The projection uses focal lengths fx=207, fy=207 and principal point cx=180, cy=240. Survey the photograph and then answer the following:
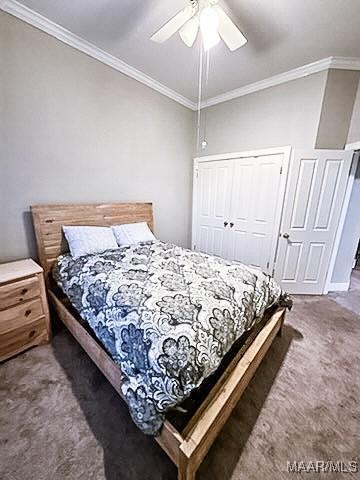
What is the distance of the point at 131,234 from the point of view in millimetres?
2627

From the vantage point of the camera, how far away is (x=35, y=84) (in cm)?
200

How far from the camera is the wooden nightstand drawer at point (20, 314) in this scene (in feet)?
5.31

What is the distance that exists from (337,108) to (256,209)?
1502 mm

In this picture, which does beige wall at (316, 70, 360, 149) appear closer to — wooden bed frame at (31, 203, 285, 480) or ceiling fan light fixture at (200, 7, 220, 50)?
ceiling fan light fixture at (200, 7, 220, 50)

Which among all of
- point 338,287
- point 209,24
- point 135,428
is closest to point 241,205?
point 338,287

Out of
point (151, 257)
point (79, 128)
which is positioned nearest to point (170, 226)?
point (151, 257)

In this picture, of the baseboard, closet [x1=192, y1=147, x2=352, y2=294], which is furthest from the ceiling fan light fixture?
the baseboard

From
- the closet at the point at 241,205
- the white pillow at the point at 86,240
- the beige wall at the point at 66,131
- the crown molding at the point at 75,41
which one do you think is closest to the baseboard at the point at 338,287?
the closet at the point at 241,205

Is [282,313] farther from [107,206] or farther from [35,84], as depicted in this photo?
[35,84]

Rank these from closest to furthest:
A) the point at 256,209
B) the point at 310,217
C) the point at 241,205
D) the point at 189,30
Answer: the point at 189,30, the point at 310,217, the point at 256,209, the point at 241,205

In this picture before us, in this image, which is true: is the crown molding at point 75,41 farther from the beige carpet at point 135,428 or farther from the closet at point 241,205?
the beige carpet at point 135,428

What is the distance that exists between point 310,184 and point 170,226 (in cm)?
219

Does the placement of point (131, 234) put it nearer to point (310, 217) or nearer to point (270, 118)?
point (310, 217)

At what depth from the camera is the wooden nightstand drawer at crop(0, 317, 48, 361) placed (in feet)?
5.43
